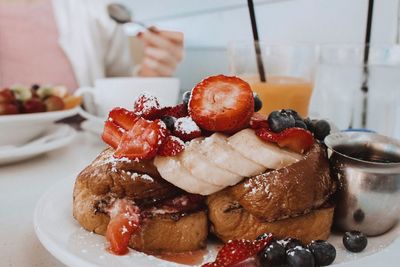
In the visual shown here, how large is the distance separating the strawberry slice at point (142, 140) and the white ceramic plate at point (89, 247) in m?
0.17

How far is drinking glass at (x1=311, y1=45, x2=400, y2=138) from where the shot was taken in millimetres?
1696

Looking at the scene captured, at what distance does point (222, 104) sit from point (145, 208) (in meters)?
0.25

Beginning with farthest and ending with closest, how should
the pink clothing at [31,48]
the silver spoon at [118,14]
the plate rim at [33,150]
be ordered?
1. the silver spoon at [118,14]
2. the pink clothing at [31,48]
3. the plate rim at [33,150]

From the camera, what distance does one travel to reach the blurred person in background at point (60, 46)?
2859mm

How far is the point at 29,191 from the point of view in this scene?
1256 mm

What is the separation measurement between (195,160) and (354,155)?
39 centimetres

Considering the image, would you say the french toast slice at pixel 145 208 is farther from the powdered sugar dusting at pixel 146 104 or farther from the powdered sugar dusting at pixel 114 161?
the powdered sugar dusting at pixel 146 104

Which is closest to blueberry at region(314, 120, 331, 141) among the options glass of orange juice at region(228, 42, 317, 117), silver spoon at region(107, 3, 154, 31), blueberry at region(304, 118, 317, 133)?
blueberry at region(304, 118, 317, 133)

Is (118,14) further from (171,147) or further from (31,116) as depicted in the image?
(171,147)

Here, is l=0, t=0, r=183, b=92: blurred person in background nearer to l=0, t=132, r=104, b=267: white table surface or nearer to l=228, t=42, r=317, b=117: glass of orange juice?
l=0, t=132, r=104, b=267: white table surface

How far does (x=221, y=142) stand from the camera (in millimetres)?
835

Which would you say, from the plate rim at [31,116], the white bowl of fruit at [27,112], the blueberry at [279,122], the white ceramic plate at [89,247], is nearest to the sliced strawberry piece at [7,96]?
the white bowl of fruit at [27,112]

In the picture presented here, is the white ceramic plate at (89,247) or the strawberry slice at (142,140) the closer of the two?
the white ceramic plate at (89,247)

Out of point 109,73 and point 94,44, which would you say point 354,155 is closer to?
point 94,44
